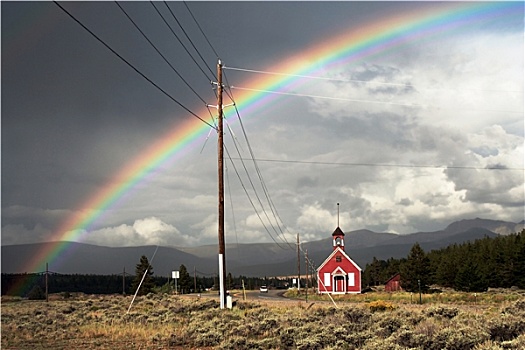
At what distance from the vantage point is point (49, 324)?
25.4 meters

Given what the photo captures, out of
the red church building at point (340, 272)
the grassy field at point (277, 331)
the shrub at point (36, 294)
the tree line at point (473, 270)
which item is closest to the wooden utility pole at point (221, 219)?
the grassy field at point (277, 331)

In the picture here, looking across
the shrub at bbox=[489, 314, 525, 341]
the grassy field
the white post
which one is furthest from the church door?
the shrub at bbox=[489, 314, 525, 341]

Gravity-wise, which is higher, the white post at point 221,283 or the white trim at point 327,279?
the white post at point 221,283

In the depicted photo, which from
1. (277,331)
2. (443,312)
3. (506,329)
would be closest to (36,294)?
(277,331)

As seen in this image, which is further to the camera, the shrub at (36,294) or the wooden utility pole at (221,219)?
the shrub at (36,294)

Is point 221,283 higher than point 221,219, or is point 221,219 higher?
point 221,219

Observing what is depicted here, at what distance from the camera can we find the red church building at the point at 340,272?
268 feet

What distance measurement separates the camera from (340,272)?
82.0 meters

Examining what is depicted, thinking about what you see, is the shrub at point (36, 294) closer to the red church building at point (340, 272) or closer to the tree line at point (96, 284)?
the tree line at point (96, 284)


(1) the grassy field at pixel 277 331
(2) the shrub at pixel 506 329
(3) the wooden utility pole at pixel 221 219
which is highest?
(3) the wooden utility pole at pixel 221 219

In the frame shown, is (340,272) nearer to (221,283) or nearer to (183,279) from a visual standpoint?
(183,279)

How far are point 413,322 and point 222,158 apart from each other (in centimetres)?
1376

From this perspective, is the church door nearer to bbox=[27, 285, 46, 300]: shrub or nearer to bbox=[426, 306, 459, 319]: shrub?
bbox=[27, 285, 46, 300]: shrub

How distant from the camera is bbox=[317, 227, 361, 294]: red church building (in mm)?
81812
